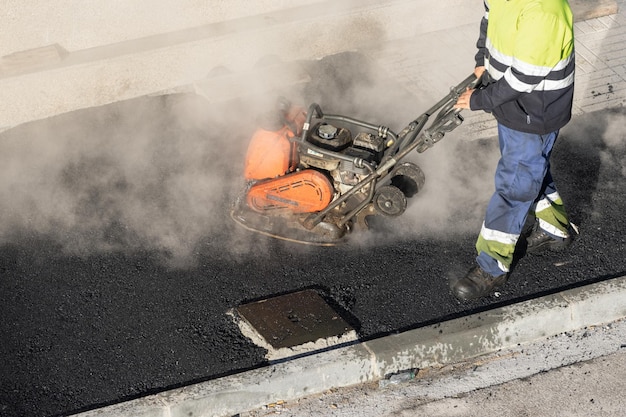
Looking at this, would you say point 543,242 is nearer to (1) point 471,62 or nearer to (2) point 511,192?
(2) point 511,192

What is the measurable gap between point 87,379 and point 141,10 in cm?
364

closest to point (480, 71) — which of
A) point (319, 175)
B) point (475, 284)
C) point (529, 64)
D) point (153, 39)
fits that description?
point (529, 64)

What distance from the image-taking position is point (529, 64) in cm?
500

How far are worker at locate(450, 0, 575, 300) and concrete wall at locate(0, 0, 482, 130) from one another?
2635 millimetres

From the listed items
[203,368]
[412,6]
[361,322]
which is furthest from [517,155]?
[412,6]

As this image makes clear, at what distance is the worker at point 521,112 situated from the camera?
4.97 m

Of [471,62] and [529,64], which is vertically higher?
[529,64]

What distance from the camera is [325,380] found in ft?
16.7

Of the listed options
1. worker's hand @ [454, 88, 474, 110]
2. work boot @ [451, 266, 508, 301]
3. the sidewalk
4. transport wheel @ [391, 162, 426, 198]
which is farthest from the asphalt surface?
worker's hand @ [454, 88, 474, 110]

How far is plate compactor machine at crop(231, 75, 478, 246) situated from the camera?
590 cm

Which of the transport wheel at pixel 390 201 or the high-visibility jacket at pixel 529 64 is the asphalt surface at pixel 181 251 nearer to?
the transport wheel at pixel 390 201

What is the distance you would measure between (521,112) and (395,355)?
1.54m

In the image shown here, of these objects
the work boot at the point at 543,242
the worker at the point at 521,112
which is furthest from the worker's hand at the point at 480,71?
the work boot at the point at 543,242

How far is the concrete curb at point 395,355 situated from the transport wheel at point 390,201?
92 cm
